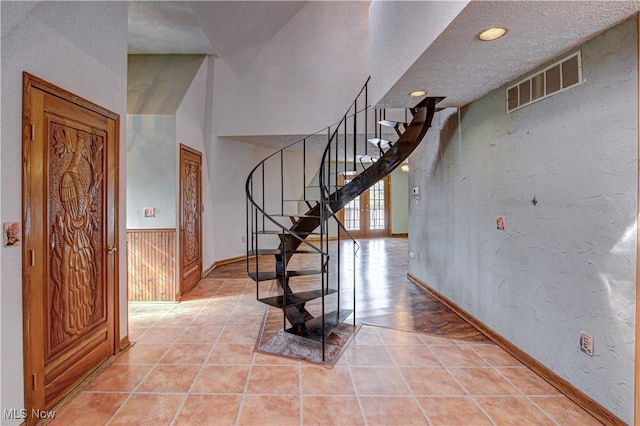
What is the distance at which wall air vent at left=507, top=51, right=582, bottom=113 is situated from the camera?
2096mm

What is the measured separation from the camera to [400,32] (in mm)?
2467

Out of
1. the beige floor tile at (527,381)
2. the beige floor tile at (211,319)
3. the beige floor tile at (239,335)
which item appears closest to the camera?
the beige floor tile at (527,381)

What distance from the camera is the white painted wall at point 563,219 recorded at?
71.4 inches

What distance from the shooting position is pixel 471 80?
2656 millimetres

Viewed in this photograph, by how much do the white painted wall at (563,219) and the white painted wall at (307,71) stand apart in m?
2.31

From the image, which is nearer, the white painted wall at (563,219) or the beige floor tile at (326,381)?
the white painted wall at (563,219)

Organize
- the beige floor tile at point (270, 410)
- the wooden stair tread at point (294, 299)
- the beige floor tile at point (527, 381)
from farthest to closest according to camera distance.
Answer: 1. the wooden stair tread at point (294, 299)
2. the beige floor tile at point (527, 381)
3. the beige floor tile at point (270, 410)

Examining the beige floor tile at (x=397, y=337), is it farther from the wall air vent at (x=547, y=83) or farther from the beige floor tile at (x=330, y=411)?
the wall air vent at (x=547, y=83)

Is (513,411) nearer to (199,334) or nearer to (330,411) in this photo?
(330,411)

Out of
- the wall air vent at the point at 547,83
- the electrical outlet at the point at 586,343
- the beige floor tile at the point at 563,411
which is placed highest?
the wall air vent at the point at 547,83

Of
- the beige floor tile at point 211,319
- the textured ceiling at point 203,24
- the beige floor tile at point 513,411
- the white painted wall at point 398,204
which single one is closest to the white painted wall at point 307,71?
the textured ceiling at point 203,24

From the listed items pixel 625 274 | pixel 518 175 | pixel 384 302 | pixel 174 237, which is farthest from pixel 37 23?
pixel 384 302

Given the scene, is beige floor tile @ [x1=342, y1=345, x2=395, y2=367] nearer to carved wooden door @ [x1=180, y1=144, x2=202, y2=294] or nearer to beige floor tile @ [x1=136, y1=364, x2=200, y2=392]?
beige floor tile @ [x1=136, y1=364, x2=200, y2=392]

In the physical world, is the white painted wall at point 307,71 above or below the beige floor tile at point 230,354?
above
